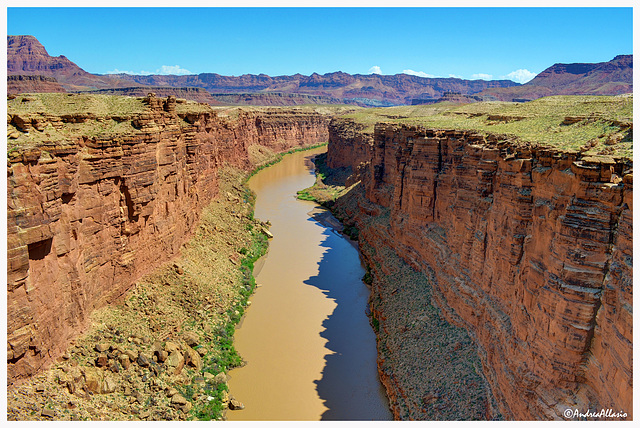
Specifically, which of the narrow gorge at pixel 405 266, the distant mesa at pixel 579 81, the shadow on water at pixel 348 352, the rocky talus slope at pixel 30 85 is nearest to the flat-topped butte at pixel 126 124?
the narrow gorge at pixel 405 266

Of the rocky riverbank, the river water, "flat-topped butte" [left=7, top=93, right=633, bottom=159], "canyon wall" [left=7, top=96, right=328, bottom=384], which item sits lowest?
the river water

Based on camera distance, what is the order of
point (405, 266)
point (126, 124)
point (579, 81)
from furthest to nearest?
point (579, 81), point (405, 266), point (126, 124)

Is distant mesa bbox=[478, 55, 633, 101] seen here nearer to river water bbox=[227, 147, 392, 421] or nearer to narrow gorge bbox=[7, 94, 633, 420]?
river water bbox=[227, 147, 392, 421]

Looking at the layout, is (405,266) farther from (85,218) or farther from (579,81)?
(579,81)

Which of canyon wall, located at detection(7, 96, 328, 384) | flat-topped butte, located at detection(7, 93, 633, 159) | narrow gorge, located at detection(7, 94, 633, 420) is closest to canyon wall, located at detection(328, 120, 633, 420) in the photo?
narrow gorge, located at detection(7, 94, 633, 420)

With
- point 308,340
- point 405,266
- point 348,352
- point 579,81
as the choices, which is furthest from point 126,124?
point 579,81

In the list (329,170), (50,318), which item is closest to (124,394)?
(50,318)

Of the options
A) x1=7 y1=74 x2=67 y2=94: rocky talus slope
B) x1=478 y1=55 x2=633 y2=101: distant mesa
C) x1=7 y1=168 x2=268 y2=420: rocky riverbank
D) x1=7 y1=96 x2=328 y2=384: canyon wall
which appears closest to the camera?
x1=7 y1=96 x2=328 y2=384: canyon wall

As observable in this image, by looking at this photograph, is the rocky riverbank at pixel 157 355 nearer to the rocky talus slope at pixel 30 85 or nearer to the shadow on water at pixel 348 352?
the shadow on water at pixel 348 352
